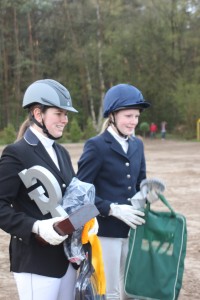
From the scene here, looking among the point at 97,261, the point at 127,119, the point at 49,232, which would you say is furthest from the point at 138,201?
the point at 49,232

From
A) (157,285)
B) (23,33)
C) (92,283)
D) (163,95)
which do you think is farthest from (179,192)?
(23,33)

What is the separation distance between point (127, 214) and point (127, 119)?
0.58m

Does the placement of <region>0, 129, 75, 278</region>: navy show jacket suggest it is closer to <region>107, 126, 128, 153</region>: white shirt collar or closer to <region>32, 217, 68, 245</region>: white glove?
<region>32, 217, 68, 245</region>: white glove

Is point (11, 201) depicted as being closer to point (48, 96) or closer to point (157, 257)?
point (48, 96)

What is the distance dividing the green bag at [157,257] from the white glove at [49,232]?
920mm

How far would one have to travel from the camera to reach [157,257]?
2988 millimetres

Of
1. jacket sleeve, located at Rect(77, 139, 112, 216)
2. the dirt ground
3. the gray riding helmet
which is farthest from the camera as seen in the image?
the dirt ground

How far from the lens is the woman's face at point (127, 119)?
3.19 meters

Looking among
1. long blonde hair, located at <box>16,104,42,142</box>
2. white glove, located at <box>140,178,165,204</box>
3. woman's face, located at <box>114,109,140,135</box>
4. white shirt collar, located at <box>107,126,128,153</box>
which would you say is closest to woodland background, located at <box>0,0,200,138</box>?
white shirt collar, located at <box>107,126,128,153</box>

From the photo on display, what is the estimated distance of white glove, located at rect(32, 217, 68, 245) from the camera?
2.15 metres

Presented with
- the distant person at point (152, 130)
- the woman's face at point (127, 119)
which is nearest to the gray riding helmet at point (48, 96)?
the woman's face at point (127, 119)

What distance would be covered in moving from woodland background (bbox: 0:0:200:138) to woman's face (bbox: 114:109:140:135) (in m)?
31.0

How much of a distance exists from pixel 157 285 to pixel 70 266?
749 mm

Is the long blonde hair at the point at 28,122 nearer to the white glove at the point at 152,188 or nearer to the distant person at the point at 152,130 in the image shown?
the white glove at the point at 152,188
